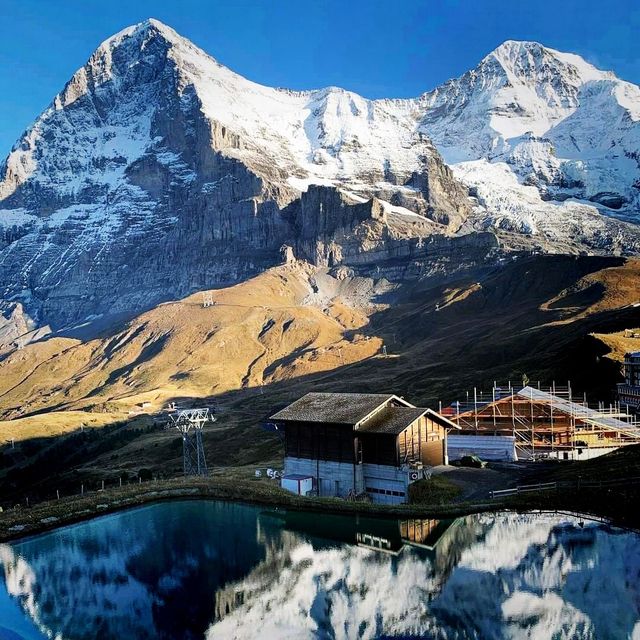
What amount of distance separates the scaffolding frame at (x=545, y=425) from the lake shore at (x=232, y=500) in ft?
67.9

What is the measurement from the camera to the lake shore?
37188mm

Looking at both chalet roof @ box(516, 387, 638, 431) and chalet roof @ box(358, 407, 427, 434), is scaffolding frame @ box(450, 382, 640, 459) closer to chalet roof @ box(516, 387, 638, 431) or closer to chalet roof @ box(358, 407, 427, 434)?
chalet roof @ box(516, 387, 638, 431)

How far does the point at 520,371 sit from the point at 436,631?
101172 mm

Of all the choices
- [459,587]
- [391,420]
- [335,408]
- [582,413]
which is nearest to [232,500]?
[335,408]

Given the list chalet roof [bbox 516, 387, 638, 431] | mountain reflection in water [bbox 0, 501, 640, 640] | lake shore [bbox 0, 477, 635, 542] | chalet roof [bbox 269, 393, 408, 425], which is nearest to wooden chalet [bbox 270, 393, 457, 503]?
chalet roof [bbox 269, 393, 408, 425]

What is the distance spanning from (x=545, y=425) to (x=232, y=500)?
98.7 ft

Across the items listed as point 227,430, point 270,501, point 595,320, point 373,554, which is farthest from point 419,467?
point 595,320

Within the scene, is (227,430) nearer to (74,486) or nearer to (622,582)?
(74,486)

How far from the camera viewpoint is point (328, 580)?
30.5 metres

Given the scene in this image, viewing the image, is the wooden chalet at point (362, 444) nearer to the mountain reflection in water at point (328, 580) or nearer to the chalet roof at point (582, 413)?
the mountain reflection in water at point (328, 580)

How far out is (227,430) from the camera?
5315 inches

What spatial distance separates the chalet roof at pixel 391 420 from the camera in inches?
1784

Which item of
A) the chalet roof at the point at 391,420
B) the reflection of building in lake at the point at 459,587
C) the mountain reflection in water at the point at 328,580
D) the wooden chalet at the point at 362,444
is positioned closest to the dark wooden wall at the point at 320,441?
A: the wooden chalet at the point at 362,444

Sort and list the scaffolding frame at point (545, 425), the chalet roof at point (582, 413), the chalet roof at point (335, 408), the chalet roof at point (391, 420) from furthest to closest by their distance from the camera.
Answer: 1. the chalet roof at point (582, 413)
2. the scaffolding frame at point (545, 425)
3. the chalet roof at point (335, 408)
4. the chalet roof at point (391, 420)
